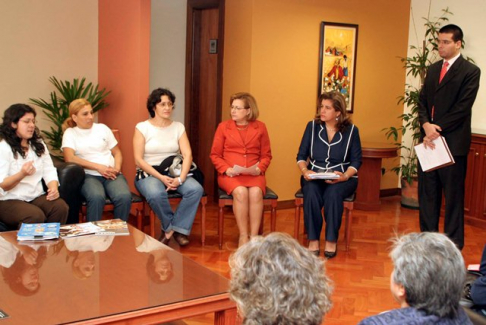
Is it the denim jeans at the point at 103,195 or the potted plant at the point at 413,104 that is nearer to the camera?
the denim jeans at the point at 103,195

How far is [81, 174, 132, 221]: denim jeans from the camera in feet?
16.0

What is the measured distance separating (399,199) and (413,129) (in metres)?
0.94

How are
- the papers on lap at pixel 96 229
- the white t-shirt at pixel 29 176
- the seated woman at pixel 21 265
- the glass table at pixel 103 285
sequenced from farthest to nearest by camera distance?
1. the white t-shirt at pixel 29 176
2. the papers on lap at pixel 96 229
3. the seated woman at pixel 21 265
4. the glass table at pixel 103 285

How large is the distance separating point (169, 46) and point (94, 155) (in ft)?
7.12

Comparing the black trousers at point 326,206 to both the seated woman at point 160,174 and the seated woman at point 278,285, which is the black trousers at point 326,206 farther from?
the seated woman at point 278,285

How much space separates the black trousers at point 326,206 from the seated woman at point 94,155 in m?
1.47

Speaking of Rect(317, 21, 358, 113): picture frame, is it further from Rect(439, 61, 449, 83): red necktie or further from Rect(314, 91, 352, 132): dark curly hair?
Rect(439, 61, 449, 83): red necktie

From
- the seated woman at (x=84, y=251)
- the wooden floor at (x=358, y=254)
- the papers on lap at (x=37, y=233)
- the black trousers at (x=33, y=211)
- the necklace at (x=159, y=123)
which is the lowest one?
the wooden floor at (x=358, y=254)

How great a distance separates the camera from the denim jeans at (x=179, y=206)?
203 inches

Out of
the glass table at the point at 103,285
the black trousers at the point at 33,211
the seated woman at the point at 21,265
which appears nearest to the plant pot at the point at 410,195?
the black trousers at the point at 33,211

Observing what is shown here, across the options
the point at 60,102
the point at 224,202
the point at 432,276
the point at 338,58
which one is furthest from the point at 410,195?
the point at 432,276

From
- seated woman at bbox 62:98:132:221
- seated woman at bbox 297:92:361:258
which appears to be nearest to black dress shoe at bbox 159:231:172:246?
seated woman at bbox 62:98:132:221

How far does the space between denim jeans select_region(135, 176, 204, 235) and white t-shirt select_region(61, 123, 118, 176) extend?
1.17 ft

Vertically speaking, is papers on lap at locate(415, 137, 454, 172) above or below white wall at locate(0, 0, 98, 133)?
below
